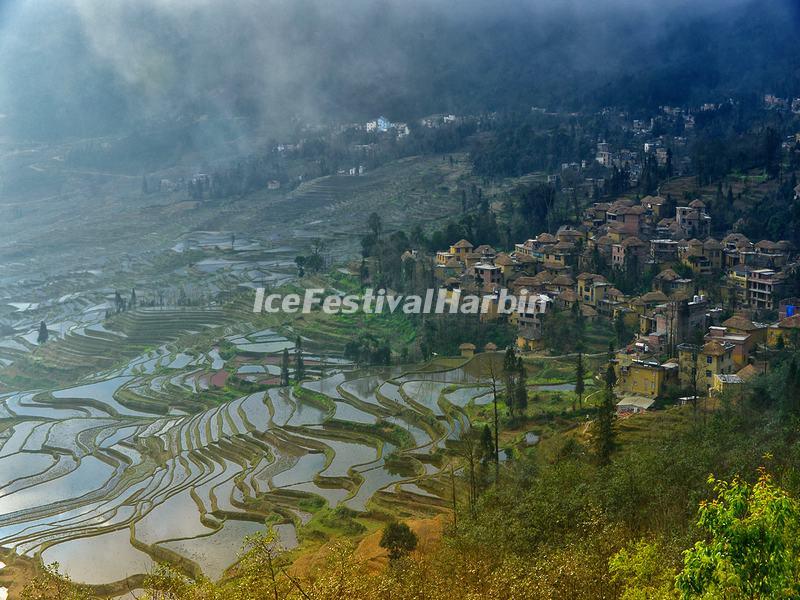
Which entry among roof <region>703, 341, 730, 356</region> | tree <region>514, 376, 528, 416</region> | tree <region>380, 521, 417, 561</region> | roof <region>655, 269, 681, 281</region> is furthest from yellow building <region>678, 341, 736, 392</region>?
tree <region>380, 521, 417, 561</region>

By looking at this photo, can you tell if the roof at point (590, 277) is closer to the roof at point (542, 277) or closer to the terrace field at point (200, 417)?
the roof at point (542, 277)

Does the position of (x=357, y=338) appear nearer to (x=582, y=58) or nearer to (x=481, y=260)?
(x=481, y=260)

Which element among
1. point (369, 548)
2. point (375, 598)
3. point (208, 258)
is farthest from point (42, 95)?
point (375, 598)

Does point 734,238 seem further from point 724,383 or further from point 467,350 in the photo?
point 724,383

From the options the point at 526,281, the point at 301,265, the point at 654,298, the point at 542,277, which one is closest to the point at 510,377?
the point at 654,298

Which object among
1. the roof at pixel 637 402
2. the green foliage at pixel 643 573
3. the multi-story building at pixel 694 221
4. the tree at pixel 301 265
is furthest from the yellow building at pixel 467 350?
the green foliage at pixel 643 573

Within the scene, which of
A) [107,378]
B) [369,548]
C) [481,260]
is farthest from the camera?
[481,260]

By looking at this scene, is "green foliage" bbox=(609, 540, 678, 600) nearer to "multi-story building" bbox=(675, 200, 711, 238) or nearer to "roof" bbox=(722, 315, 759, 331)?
"roof" bbox=(722, 315, 759, 331)
